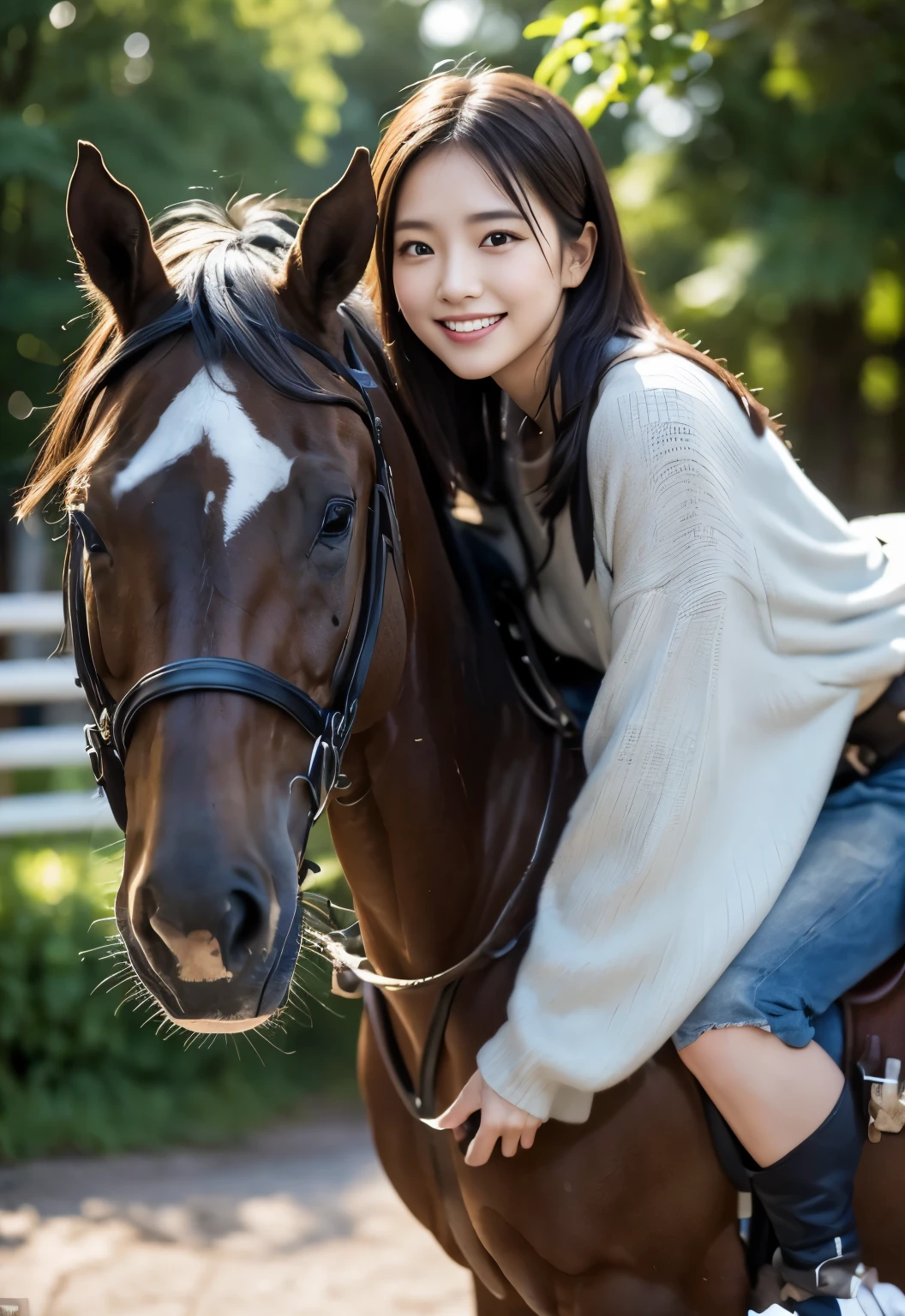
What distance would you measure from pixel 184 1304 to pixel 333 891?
1.56 m

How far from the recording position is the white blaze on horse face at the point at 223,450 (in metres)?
1.36

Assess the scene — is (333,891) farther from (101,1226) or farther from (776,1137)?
(776,1137)

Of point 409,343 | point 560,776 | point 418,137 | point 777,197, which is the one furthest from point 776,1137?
point 777,197

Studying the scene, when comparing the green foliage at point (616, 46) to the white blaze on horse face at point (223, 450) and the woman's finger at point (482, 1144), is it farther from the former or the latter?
the woman's finger at point (482, 1144)

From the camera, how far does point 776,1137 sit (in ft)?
5.19

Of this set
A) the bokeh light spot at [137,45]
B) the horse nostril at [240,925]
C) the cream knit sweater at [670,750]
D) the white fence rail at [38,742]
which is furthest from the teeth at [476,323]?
the bokeh light spot at [137,45]

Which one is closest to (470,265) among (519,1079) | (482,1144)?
(519,1079)

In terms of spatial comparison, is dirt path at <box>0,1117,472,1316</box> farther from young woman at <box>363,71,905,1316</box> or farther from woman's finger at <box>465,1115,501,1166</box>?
Answer: young woman at <box>363,71,905,1316</box>

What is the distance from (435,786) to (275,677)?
0.49 meters

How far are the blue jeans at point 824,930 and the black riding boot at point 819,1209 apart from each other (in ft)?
0.44

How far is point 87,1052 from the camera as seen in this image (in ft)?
13.8

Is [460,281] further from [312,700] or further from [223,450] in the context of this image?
[312,700]

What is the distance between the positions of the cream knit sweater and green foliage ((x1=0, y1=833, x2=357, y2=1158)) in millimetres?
2561

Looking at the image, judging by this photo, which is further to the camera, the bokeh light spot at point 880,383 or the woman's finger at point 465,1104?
the bokeh light spot at point 880,383
